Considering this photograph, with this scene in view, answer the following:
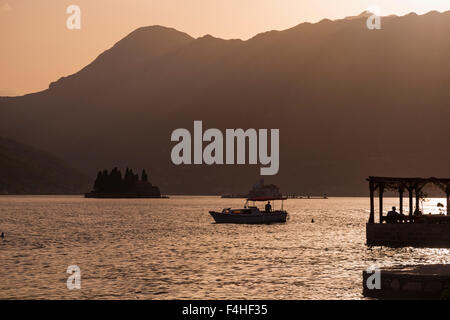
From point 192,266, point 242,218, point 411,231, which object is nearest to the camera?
point 192,266

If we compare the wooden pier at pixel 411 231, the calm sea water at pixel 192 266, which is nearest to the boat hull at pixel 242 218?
the calm sea water at pixel 192 266

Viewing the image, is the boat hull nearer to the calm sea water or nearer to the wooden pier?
the calm sea water

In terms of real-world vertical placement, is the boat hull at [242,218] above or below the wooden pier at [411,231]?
below

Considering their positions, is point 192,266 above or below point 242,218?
below

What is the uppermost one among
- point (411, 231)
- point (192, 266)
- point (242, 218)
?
point (411, 231)

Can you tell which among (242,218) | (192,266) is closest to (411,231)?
(192,266)

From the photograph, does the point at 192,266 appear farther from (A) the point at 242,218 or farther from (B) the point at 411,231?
(A) the point at 242,218

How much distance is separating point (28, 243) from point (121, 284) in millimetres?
42403

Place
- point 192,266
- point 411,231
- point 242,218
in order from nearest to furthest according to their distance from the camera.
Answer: point 192,266 < point 411,231 < point 242,218

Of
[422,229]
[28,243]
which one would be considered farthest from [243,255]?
[28,243]

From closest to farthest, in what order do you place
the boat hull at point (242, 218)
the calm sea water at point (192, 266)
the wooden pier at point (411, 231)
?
the calm sea water at point (192, 266), the wooden pier at point (411, 231), the boat hull at point (242, 218)

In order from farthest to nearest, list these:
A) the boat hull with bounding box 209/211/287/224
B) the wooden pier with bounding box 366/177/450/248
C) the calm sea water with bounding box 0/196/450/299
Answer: the boat hull with bounding box 209/211/287/224 → the wooden pier with bounding box 366/177/450/248 → the calm sea water with bounding box 0/196/450/299

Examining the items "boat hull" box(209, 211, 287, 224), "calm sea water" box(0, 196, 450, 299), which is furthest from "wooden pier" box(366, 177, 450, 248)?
"boat hull" box(209, 211, 287, 224)

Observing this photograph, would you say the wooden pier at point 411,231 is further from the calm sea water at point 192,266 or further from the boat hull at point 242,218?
the boat hull at point 242,218
